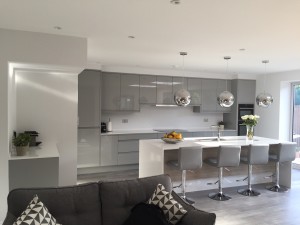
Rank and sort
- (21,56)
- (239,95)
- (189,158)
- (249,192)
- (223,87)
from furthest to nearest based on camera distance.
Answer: (223,87) → (239,95) → (249,192) → (189,158) → (21,56)

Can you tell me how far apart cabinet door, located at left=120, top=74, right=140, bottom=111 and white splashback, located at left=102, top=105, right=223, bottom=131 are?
419 mm

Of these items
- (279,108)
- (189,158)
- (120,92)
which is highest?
(120,92)

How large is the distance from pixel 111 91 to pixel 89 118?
870 mm

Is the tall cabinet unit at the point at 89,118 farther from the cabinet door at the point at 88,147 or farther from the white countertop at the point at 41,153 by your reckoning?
the white countertop at the point at 41,153

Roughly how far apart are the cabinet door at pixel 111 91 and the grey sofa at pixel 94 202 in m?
4.00

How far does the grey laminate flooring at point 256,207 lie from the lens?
3715 mm

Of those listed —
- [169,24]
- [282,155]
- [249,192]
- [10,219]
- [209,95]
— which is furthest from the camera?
[209,95]

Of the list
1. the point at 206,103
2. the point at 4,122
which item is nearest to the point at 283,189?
the point at 206,103

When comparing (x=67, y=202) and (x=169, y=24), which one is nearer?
(x=67, y=202)

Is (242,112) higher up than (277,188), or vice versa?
(242,112)

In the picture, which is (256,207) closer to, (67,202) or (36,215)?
(67,202)

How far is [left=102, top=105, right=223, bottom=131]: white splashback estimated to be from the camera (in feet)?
22.7

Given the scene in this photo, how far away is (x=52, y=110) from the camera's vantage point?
4.52m

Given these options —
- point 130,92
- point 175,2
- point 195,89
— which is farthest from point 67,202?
point 195,89
